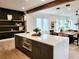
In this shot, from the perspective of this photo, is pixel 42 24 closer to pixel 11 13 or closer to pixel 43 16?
pixel 43 16

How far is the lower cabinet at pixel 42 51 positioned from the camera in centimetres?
210

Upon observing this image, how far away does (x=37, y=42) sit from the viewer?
2490 millimetres

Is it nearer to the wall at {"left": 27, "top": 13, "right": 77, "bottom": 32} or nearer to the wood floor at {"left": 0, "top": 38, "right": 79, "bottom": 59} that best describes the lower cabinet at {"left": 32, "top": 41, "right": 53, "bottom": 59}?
the wood floor at {"left": 0, "top": 38, "right": 79, "bottom": 59}

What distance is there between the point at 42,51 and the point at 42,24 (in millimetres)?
5822

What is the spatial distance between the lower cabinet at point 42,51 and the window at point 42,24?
4954 mm

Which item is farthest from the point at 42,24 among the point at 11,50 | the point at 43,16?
the point at 11,50

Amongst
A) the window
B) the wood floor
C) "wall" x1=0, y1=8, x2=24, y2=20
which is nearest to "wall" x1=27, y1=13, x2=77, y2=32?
the window

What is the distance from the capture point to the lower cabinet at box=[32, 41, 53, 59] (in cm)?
210

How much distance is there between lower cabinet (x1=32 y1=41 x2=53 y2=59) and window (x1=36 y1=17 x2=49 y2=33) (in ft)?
16.3

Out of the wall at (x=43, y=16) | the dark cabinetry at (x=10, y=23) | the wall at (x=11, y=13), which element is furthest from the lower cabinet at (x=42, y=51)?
the wall at (x=43, y=16)

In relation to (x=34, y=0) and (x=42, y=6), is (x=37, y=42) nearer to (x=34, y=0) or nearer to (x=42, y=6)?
(x=34, y=0)

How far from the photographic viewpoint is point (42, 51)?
2.31m

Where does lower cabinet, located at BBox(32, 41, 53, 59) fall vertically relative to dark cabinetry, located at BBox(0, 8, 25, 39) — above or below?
below

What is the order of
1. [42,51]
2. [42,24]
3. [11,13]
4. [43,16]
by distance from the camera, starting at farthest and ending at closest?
1. [42,24]
2. [43,16]
3. [11,13]
4. [42,51]
